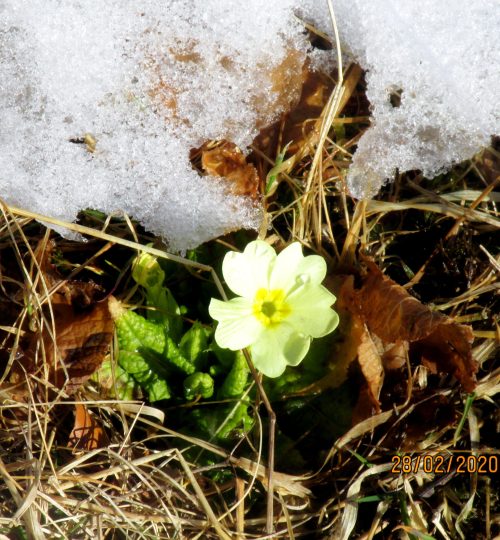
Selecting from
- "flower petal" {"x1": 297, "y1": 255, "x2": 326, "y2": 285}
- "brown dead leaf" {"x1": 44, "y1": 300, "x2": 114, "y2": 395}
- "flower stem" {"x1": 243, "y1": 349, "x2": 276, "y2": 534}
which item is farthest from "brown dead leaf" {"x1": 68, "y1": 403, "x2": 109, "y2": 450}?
"flower petal" {"x1": 297, "y1": 255, "x2": 326, "y2": 285}

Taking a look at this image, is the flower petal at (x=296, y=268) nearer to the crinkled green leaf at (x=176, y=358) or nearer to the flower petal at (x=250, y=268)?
the flower petal at (x=250, y=268)

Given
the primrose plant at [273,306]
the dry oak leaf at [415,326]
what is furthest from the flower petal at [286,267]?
the dry oak leaf at [415,326]

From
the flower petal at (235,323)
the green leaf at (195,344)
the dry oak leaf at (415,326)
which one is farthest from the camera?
the green leaf at (195,344)

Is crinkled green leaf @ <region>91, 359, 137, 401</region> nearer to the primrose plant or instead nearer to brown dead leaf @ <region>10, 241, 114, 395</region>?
brown dead leaf @ <region>10, 241, 114, 395</region>

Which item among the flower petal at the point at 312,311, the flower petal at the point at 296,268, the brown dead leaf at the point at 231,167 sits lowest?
the flower petal at the point at 312,311

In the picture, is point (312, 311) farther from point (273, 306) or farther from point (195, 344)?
point (195, 344)

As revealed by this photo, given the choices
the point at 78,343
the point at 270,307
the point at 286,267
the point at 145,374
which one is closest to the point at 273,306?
the point at 270,307

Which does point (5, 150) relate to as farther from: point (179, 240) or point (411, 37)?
point (411, 37)
